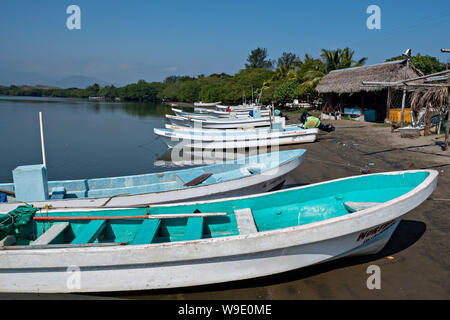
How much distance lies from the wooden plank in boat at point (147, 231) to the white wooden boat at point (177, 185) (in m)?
1.47

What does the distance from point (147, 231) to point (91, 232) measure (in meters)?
0.81

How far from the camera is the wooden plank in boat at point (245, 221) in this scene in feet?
14.6

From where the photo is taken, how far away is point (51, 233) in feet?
14.8

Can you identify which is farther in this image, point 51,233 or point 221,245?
point 51,233

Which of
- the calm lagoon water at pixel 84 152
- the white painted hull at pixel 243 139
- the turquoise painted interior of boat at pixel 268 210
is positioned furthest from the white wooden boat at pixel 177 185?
the white painted hull at pixel 243 139

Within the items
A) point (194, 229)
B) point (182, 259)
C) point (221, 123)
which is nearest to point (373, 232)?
point (194, 229)

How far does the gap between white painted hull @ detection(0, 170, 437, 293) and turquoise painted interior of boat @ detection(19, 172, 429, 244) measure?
2.61 feet

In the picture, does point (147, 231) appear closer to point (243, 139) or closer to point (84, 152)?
point (243, 139)

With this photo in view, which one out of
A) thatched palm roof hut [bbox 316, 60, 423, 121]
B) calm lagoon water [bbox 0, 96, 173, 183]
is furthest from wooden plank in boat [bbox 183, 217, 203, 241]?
thatched palm roof hut [bbox 316, 60, 423, 121]

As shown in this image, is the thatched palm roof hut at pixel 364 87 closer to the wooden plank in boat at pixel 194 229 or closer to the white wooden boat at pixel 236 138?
the white wooden boat at pixel 236 138

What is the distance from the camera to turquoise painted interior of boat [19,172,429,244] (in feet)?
16.2

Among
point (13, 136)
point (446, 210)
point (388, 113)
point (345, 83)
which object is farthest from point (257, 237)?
point (13, 136)

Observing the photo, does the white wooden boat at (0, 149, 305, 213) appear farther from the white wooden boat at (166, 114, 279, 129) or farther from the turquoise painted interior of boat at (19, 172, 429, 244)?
the white wooden boat at (166, 114, 279, 129)
